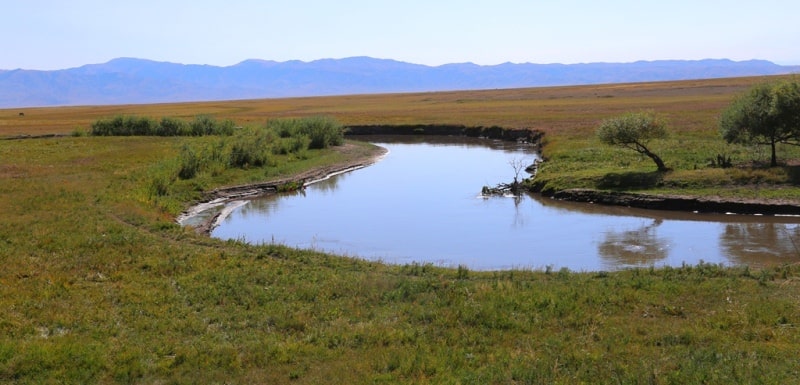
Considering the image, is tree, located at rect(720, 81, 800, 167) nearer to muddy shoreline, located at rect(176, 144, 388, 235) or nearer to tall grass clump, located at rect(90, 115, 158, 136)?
muddy shoreline, located at rect(176, 144, 388, 235)

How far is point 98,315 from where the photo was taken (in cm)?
1365

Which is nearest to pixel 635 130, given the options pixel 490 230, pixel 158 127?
pixel 490 230

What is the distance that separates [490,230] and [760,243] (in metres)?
10.0

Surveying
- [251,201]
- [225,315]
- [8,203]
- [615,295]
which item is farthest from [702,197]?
[8,203]

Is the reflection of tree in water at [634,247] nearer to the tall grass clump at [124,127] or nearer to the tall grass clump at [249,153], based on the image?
the tall grass clump at [249,153]

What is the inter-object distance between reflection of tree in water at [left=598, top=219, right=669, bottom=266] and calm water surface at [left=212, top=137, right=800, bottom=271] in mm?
35

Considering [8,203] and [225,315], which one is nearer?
[225,315]

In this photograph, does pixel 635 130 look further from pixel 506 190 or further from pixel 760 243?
pixel 760 243

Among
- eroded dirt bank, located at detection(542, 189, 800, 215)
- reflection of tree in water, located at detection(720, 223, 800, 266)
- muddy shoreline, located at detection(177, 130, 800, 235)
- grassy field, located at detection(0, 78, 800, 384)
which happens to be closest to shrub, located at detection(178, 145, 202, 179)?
muddy shoreline, located at detection(177, 130, 800, 235)

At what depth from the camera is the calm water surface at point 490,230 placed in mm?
23828

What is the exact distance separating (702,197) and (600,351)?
23358 millimetres

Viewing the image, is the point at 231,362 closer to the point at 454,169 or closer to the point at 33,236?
the point at 33,236

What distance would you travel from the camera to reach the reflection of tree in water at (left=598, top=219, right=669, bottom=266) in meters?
23.2

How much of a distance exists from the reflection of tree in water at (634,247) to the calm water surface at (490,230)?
0.03m
